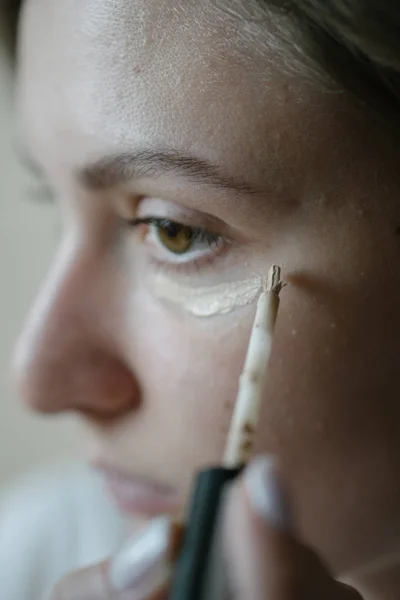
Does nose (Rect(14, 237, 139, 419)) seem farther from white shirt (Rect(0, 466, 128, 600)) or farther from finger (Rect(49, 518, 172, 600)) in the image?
white shirt (Rect(0, 466, 128, 600))

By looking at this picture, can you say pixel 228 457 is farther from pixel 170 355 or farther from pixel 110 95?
pixel 110 95

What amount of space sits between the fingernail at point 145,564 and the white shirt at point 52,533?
445mm

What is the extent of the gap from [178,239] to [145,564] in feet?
0.75

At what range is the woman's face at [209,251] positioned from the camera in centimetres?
44

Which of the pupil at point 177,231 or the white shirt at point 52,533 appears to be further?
the white shirt at point 52,533

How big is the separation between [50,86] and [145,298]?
17cm

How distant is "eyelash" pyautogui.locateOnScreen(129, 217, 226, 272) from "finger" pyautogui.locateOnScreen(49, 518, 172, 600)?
0.60 ft

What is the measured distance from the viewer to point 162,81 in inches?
18.0

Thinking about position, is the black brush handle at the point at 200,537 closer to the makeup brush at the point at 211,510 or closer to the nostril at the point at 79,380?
the makeup brush at the point at 211,510

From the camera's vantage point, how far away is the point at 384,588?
0.49 metres

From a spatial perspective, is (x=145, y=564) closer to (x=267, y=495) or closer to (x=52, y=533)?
(x=267, y=495)

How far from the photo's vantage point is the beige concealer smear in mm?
483

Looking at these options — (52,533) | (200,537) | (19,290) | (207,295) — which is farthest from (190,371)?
(19,290)

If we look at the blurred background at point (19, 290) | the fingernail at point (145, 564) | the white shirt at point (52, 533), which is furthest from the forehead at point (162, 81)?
the blurred background at point (19, 290)
